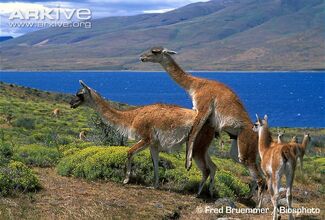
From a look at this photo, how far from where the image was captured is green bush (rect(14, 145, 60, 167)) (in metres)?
14.9

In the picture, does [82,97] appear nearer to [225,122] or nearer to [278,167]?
[225,122]

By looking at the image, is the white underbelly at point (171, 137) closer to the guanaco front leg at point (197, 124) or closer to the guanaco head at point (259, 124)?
the guanaco front leg at point (197, 124)

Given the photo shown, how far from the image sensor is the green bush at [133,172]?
1359 centimetres

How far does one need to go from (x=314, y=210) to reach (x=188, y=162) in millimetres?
2787

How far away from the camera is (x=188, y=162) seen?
40.4 feet

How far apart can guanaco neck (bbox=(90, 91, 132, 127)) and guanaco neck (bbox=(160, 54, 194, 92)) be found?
1439mm

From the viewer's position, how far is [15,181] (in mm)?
11609

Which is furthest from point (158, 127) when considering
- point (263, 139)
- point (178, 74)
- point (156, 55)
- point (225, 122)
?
point (263, 139)

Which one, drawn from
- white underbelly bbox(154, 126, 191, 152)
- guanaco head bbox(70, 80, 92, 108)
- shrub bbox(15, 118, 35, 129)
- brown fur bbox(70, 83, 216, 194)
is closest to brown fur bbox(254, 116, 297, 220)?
brown fur bbox(70, 83, 216, 194)

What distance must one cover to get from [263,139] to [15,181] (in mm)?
4998

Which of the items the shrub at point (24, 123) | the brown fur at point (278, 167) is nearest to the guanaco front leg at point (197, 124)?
the brown fur at point (278, 167)

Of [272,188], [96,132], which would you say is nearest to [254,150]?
[272,188]

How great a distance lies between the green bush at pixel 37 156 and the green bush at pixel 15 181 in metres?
2.65

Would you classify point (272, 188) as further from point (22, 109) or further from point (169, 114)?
point (22, 109)
